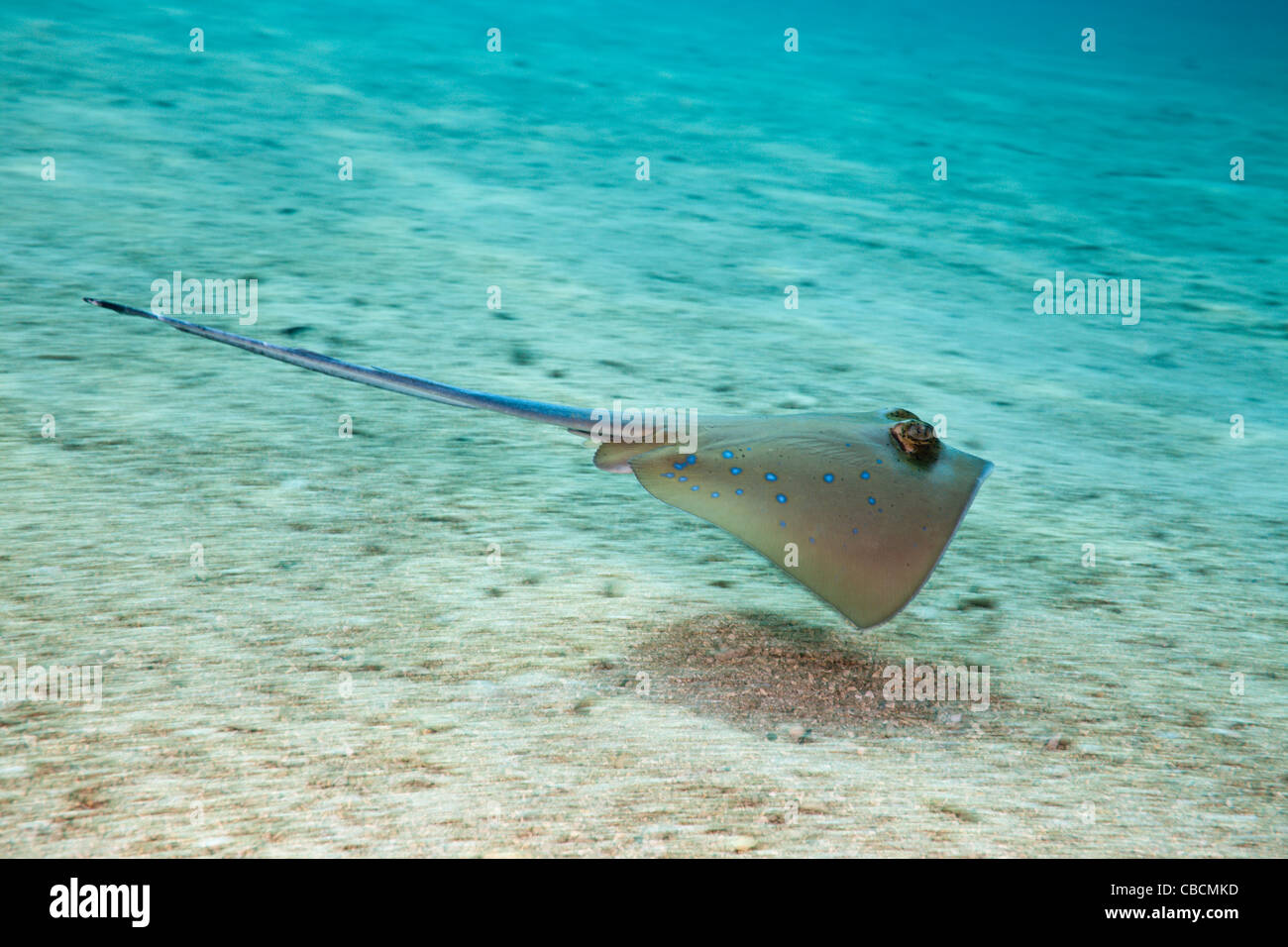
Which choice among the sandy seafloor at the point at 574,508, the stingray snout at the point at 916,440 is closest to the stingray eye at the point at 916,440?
the stingray snout at the point at 916,440

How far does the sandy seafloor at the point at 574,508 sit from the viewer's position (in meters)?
2.26

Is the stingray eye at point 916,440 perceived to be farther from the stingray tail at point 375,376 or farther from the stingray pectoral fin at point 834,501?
the stingray tail at point 375,376

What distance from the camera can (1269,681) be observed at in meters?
3.00

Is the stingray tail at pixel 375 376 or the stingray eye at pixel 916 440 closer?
the stingray tail at pixel 375 376

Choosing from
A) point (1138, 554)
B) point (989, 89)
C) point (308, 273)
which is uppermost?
point (989, 89)

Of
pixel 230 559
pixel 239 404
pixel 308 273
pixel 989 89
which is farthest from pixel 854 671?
pixel 989 89

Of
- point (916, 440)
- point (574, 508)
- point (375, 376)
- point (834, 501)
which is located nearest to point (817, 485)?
point (834, 501)

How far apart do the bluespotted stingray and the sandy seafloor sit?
1.66ft

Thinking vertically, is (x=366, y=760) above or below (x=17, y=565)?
below

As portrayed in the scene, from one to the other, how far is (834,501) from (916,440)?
36cm

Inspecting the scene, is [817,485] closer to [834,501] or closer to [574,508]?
[834,501]
